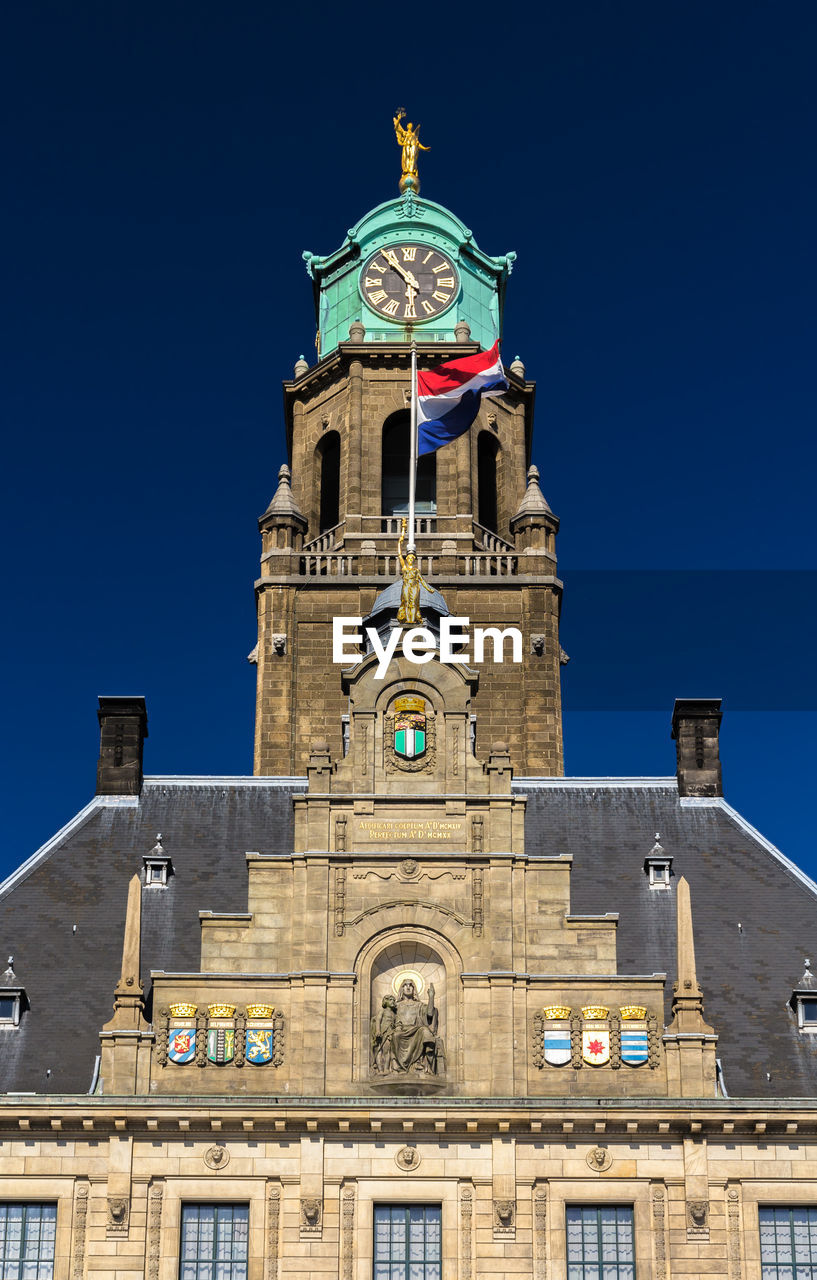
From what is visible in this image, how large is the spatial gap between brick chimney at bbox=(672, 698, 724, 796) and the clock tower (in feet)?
22.8

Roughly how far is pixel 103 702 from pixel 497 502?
21.1 m

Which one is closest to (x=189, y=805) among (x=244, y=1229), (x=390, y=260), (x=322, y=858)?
(x=322, y=858)

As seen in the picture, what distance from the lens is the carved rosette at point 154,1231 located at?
55594 millimetres

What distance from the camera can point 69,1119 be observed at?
56.3m

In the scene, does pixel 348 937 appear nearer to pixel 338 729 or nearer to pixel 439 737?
pixel 439 737

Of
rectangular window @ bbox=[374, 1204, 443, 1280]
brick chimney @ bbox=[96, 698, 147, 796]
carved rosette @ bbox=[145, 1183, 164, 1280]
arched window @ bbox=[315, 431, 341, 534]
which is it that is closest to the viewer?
carved rosette @ bbox=[145, 1183, 164, 1280]

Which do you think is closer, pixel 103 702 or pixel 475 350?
pixel 103 702

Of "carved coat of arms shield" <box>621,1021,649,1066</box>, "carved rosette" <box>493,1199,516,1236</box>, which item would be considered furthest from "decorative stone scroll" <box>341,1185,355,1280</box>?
"carved coat of arms shield" <box>621,1021,649,1066</box>

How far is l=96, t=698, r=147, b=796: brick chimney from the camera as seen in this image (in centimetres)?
6806

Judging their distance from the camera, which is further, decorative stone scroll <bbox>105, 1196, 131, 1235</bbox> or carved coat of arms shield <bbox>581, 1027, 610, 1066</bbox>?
carved coat of arms shield <bbox>581, 1027, 610, 1066</bbox>

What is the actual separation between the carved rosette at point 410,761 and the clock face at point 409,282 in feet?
98.3

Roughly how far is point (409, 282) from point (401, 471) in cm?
700

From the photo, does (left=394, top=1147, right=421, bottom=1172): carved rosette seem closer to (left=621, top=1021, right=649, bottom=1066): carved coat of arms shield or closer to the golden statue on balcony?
(left=621, top=1021, right=649, bottom=1066): carved coat of arms shield

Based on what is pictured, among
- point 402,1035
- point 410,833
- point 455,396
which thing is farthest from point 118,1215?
point 455,396
